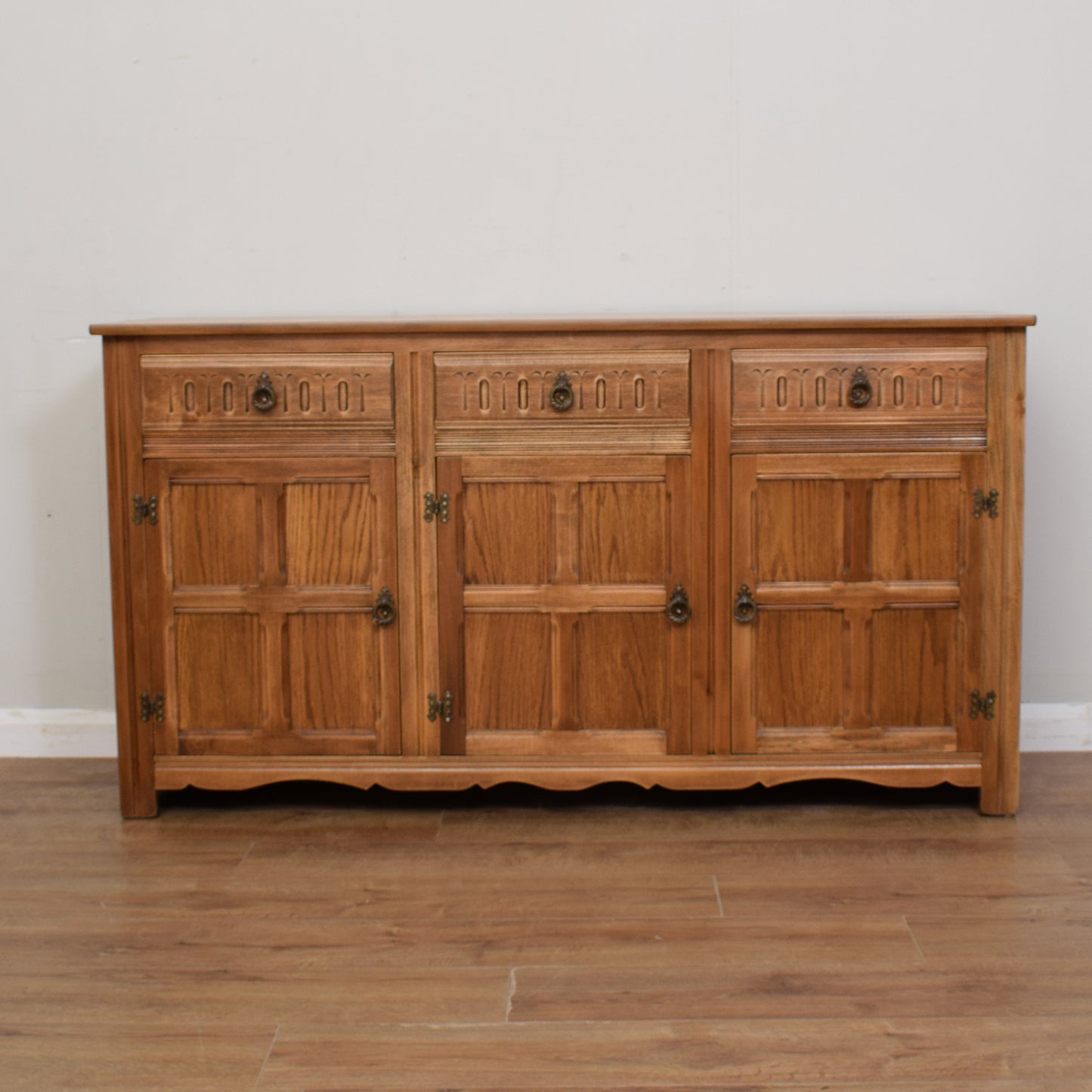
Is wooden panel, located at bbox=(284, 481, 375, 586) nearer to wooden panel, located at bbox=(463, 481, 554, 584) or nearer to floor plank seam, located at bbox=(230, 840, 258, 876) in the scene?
wooden panel, located at bbox=(463, 481, 554, 584)

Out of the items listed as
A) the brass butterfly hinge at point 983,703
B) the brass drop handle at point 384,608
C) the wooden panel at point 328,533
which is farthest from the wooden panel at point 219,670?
the brass butterfly hinge at point 983,703

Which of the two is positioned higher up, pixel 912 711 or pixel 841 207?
pixel 841 207

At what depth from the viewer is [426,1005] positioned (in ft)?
6.61

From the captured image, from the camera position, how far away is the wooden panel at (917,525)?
2742 mm

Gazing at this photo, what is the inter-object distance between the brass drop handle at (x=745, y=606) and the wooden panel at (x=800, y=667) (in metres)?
0.03

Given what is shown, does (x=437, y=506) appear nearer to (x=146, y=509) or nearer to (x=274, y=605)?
(x=274, y=605)

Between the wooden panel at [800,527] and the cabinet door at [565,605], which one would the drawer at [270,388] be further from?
the wooden panel at [800,527]

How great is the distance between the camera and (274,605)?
278 centimetres

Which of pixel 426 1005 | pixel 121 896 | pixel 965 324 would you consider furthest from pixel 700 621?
pixel 121 896

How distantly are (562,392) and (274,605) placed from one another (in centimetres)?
76

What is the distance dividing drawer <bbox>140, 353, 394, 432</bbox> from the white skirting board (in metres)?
1.02

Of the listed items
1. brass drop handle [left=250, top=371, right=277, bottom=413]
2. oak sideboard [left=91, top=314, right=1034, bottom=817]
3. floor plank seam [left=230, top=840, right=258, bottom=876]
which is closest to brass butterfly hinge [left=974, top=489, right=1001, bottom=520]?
oak sideboard [left=91, top=314, right=1034, bottom=817]

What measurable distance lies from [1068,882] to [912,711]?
49 centimetres

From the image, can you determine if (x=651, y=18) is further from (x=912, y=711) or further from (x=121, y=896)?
(x=121, y=896)
